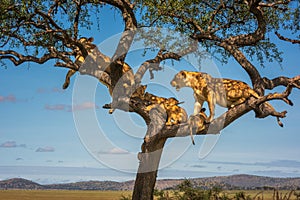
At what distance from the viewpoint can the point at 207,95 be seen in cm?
1461

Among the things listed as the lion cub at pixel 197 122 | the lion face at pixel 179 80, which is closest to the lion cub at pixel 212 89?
the lion face at pixel 179 80

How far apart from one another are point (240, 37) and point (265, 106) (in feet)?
7.92

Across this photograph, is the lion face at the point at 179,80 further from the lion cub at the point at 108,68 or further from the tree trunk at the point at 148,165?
the lion cub at the point at 108,68

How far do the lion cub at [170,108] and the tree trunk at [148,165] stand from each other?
0.73 ft

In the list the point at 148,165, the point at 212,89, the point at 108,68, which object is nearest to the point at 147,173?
the point at 148,165

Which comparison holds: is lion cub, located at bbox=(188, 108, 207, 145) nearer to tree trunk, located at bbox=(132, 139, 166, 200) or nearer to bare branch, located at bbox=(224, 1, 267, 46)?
tree trunk, located at bbox=(132, 139, 166, 200)

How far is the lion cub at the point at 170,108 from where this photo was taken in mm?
14703

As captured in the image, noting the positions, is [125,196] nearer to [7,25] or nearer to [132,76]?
[132,76]

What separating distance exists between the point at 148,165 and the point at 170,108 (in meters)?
1.89

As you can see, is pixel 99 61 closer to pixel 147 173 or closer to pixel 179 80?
pixel 179 80

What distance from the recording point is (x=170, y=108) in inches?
585

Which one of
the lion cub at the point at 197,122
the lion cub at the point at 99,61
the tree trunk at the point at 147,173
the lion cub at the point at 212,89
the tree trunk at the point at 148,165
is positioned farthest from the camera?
the lion cub at the point at 99,61

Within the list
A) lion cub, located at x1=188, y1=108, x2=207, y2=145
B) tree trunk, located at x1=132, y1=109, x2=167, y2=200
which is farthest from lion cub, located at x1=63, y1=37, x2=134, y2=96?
lion cub, located at x1=188, y1=108, x2=207, y2=145

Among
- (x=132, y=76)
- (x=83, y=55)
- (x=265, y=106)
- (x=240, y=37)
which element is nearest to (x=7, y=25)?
(x=83, y=55)
